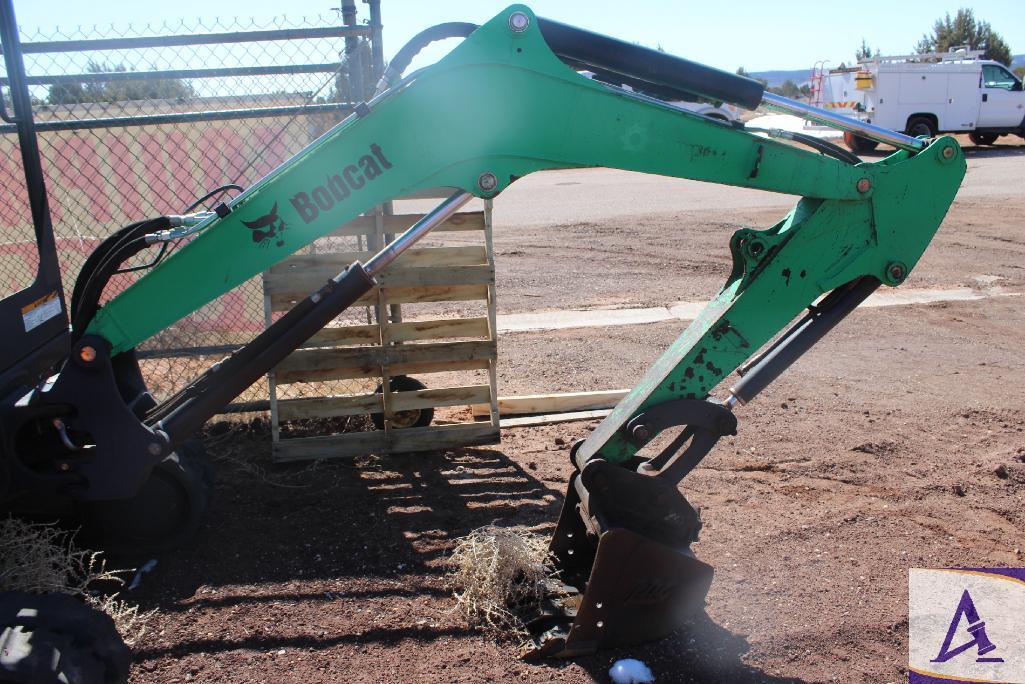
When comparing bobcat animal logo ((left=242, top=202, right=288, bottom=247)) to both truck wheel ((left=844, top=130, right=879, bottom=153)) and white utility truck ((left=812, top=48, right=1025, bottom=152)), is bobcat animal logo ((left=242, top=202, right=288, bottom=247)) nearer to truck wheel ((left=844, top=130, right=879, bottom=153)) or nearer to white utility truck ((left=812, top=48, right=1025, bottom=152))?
truck wheel ((left=844, top=130, right=879, bottom=153))

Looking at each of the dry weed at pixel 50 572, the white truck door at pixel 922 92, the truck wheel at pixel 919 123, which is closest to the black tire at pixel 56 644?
the dry weed at pixel 50 572

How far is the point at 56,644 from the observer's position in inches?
110

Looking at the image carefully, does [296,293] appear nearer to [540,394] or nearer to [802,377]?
[540,394]

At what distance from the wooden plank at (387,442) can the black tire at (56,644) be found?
8.56 ft

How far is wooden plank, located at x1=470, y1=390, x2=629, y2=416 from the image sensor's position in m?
6.50

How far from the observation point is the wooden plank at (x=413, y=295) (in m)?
5.65

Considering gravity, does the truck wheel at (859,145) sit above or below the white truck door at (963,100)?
below

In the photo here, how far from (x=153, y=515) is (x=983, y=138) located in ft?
86.8

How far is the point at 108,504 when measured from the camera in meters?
4.45

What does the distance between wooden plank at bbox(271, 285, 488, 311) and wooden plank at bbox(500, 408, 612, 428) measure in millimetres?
971

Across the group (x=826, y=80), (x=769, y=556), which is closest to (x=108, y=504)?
(x=769, y=556)

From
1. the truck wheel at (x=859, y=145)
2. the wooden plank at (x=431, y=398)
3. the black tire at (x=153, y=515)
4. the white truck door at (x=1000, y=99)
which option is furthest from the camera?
the white truck door at (x=1000, y=99)

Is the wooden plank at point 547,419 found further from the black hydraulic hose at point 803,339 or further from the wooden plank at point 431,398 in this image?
the black hydraulic hose at point 803,339

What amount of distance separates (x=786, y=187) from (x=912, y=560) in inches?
82.3
